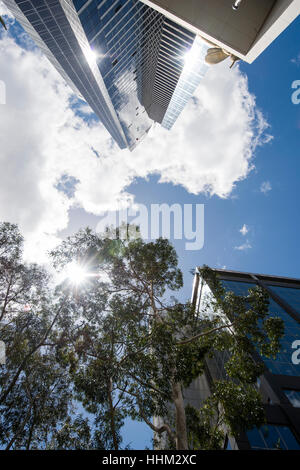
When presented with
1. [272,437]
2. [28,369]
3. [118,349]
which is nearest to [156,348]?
[118,349]

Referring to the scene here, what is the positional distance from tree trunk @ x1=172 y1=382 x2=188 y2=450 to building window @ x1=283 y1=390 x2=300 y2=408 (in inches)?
563

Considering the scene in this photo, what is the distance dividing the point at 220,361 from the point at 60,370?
17.7 m

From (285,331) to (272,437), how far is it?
440 inches

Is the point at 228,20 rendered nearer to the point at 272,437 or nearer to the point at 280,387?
the point at 272,437

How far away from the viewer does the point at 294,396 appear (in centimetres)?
1636

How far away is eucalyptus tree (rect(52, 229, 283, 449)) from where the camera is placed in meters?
8.05

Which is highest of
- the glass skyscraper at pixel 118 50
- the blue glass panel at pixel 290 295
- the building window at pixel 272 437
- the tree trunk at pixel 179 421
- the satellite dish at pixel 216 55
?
the glass skyscraper at pixel 118 50

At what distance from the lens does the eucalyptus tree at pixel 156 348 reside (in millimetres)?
8047

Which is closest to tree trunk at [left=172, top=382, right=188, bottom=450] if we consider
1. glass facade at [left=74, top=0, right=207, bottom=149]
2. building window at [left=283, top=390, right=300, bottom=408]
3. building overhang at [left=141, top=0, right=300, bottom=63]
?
building overhang at [left=141, top=0, right=300, bottom=63]

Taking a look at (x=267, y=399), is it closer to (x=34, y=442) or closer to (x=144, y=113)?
(x=34, y=442)

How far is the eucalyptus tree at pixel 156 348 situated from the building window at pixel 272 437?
22.4 ft

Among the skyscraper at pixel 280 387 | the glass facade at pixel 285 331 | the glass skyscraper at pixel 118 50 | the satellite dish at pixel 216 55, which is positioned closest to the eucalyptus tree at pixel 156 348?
the skyscraper at pixel 280 387

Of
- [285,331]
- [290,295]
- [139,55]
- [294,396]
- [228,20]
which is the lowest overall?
[294,396]

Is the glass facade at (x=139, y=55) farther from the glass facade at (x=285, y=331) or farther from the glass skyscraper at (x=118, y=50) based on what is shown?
the glass facade at (x=285, y=331)
